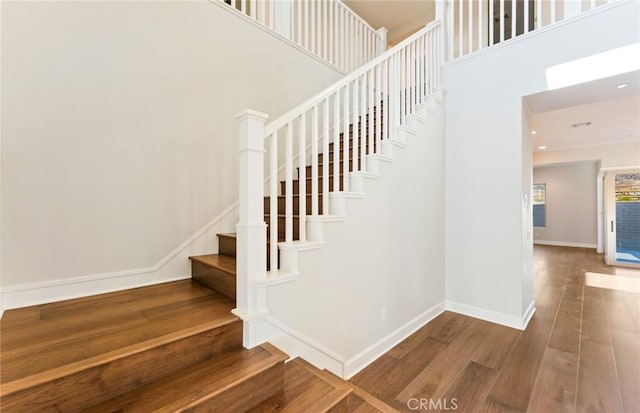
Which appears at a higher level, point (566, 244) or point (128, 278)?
point (128, 278)

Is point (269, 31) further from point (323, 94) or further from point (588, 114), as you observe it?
point (588, 114)

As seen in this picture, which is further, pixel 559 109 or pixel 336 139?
pixel 559 109

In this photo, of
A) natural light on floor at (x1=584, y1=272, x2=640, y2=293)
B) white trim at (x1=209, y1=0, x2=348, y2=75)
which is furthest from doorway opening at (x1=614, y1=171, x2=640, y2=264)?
white trim at (x1=209, y1=0, x2=348, y2=75)

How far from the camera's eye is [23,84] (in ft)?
5.52

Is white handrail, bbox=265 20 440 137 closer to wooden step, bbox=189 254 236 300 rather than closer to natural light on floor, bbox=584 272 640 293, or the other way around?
wooden step, bbox=189 254 236 300

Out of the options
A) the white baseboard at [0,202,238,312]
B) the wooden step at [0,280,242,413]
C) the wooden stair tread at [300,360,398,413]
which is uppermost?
the white baseboard at [0,202,238,312]

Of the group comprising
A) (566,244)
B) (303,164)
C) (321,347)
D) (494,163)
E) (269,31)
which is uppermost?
(269,31)

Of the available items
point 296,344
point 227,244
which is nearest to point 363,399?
point 296,344

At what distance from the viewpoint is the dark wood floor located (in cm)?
179

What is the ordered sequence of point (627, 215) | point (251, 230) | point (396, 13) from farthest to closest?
1. point (627, 215)
2. point (396, 13)
3. point (251, 230)

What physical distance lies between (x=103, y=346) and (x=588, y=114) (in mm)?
6609

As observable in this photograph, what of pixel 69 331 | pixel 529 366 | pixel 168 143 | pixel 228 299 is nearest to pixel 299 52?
pixel 168 143

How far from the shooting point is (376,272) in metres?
2.34

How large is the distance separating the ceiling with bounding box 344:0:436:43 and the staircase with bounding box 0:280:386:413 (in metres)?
5.28
